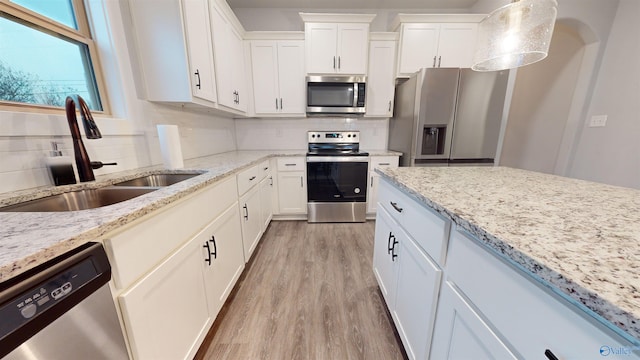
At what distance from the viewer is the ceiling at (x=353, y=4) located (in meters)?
2.78

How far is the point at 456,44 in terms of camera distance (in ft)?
8.76

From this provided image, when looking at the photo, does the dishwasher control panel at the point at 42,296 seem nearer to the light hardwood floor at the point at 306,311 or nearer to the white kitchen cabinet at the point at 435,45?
the light hardwood floor at the point at 306,311

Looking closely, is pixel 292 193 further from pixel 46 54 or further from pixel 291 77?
pixel 46 54

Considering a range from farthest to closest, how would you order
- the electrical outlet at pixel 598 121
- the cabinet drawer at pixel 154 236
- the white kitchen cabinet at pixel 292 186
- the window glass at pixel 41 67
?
the white kitchen cabinet at pixel 292 186
the electrical outlet at pixel 598 121
the window glass at pixel 41 67
the cabinet drawer at pixel 154 236

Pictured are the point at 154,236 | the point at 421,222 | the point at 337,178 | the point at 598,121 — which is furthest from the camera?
the point at 337,178

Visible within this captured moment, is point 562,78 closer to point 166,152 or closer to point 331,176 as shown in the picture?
point 331,176

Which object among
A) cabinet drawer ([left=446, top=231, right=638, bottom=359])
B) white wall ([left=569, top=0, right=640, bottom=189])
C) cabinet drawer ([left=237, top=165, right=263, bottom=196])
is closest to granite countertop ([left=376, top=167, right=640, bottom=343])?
cabinet drawer ([left=446, top=231, right=638, bottom=359])

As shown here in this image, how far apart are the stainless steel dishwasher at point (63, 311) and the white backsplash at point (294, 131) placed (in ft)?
9.16

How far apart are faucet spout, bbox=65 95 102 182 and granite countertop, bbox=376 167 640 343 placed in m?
1.59

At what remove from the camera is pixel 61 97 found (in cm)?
123

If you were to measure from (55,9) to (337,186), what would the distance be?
2.55m

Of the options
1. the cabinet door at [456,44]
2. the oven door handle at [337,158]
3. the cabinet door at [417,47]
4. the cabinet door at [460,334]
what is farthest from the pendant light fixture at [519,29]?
the cabinet door at [456,44]

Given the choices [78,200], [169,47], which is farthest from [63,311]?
[169,47]

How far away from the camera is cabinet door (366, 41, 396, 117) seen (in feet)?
9.08
